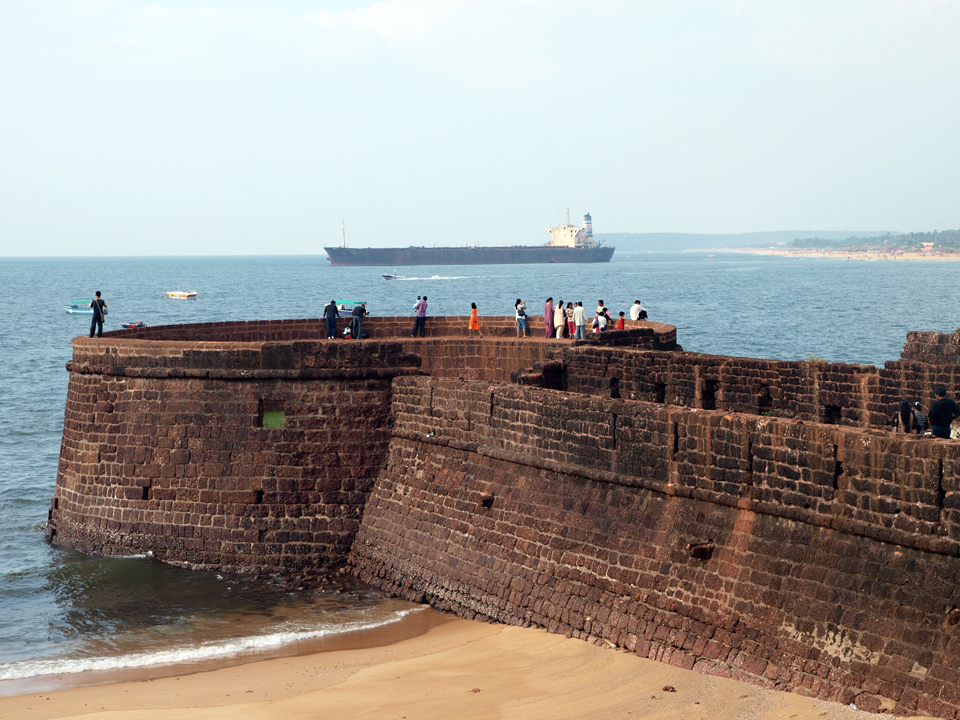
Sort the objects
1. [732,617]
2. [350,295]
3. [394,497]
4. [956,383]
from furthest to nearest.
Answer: [350,295] → [394,497] → [956,383] → [732,617]

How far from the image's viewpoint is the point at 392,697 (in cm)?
1019

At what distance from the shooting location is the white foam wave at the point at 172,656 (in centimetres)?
1166

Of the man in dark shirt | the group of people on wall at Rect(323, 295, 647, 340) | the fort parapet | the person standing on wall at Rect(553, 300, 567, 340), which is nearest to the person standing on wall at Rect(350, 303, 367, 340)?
the group of people on wall at Rect(323, 295, 647, 340)

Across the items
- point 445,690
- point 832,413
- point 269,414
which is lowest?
point 445,690

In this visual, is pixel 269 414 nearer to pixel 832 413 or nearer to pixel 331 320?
pixel 331 320

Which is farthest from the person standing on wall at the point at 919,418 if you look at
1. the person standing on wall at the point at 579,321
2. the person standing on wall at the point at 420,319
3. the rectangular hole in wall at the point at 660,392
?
the person standing on wall at the point at 420,319

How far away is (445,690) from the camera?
10.3m

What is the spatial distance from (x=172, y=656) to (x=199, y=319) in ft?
204

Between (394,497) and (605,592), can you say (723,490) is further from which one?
(394,497)

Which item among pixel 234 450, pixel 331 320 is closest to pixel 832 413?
pixel 234 450

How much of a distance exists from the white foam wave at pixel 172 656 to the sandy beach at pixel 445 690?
0.57 metres

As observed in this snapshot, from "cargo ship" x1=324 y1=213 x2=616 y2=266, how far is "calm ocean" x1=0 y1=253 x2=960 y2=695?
46512mm

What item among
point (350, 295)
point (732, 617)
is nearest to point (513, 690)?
point (732, 617)

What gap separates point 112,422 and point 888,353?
42.5m
